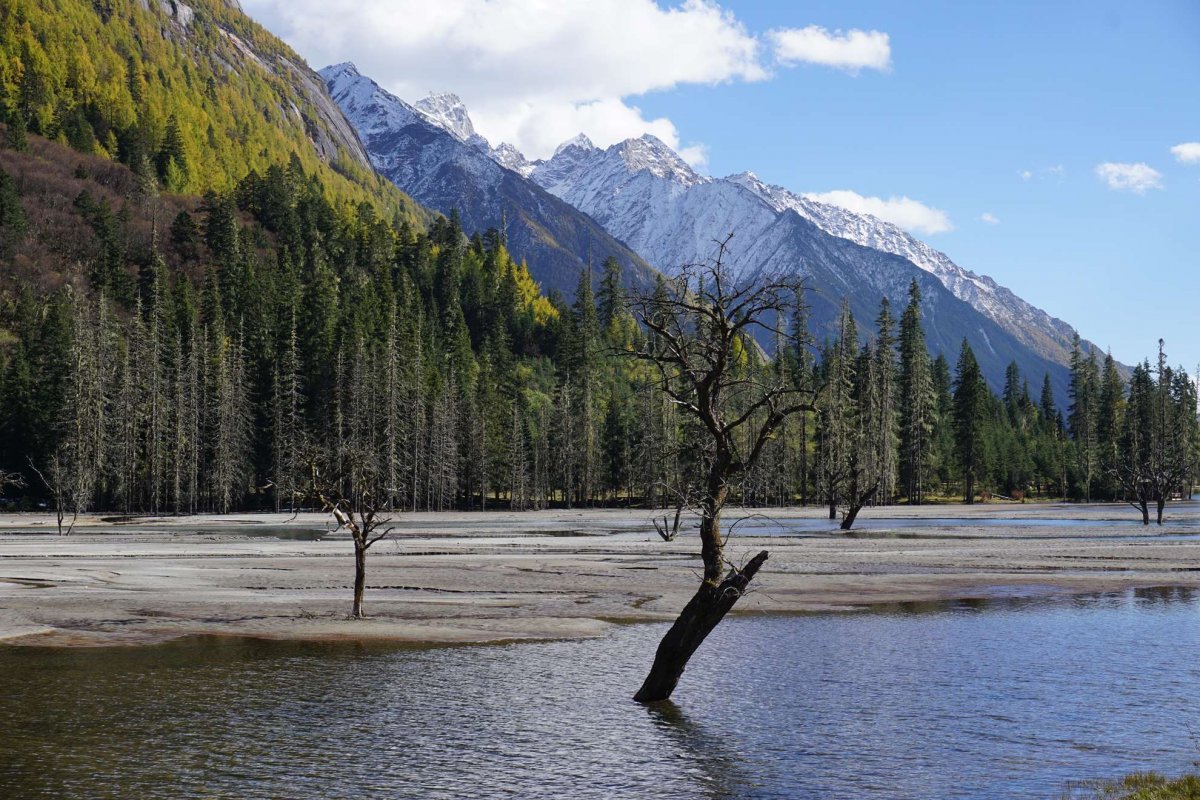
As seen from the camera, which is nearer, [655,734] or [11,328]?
[655,734]

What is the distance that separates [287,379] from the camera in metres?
125

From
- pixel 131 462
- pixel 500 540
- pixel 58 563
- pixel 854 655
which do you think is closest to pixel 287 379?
pixel 131 462

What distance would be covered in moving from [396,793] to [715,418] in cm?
958

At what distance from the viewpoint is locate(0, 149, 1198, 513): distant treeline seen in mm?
116625

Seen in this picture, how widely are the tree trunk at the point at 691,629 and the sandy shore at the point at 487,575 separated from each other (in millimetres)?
8464

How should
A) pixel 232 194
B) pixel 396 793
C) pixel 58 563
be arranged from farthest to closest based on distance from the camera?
pixel 232 194 → pixel 58 563 → pixel 396 793

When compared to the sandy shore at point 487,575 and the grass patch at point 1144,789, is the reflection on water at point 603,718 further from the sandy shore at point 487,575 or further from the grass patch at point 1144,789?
the sandy shore at point 487,575

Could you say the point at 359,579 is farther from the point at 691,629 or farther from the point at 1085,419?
the point at 1085,419

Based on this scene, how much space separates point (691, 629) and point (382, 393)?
112m

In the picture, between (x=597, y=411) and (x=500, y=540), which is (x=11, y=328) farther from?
(x=500, y=540)

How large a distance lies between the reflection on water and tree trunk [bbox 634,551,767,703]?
21.8 inches

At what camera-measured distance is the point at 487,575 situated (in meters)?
45.3

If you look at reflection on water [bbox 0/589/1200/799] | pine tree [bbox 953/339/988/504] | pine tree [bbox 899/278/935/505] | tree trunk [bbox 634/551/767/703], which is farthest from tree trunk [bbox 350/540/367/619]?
pine tree [bbox 953/339/988/504]

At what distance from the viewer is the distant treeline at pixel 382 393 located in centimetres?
11662
